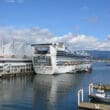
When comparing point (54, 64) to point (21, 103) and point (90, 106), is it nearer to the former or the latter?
point (21, 103)

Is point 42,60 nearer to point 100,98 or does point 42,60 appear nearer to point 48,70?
point 48,70

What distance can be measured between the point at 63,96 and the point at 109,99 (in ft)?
43.8

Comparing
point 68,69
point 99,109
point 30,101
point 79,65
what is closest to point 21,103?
point 30,101

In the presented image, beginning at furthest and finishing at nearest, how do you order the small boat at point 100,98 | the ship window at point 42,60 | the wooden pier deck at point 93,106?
the ship window at point 42,60 < the small boat at point 100,98 < the wooden pier deck at point 93,106

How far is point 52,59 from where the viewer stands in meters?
118

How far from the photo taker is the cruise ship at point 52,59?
118 meters

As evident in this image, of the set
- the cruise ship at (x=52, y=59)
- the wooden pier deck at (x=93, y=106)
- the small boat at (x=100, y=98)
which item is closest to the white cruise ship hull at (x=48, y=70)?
the cruise ship at (x=52, y=59)

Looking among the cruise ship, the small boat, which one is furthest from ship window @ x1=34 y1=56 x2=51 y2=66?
the small boat

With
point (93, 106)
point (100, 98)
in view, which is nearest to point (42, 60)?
point (100, 98)

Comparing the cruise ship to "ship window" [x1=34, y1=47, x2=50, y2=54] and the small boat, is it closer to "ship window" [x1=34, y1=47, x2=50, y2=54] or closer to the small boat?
"ship window" [x1=34, y1=47, x2=50, y2=54]

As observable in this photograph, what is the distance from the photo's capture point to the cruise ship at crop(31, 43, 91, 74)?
117625mm

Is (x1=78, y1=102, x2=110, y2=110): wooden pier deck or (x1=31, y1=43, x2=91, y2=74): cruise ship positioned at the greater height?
(x1=31, y1=43, x2=91, y2=74): cruise ship

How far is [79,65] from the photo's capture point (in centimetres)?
14138

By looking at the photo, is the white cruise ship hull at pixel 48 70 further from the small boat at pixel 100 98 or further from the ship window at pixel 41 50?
the small boat at pixel 100 98
